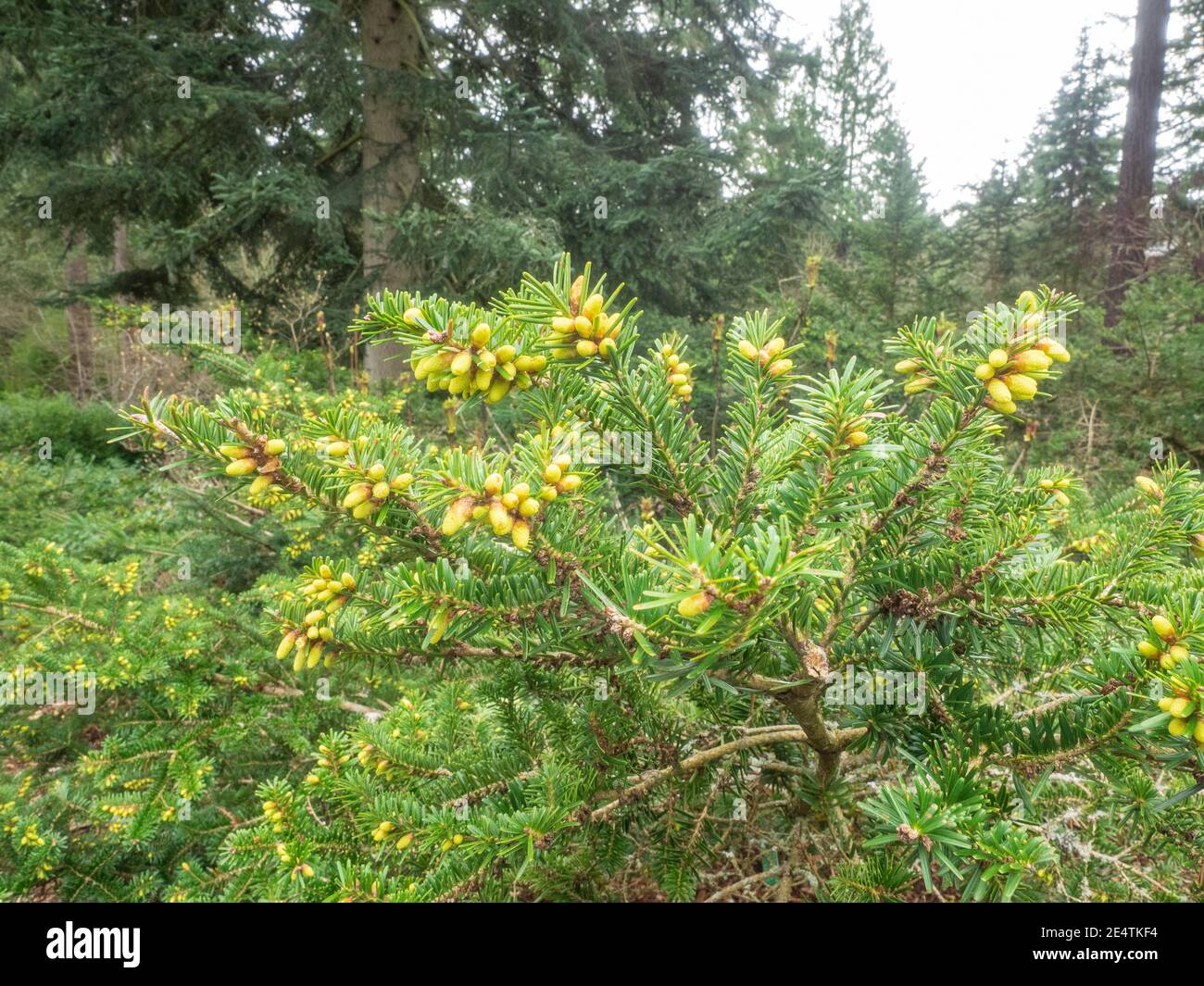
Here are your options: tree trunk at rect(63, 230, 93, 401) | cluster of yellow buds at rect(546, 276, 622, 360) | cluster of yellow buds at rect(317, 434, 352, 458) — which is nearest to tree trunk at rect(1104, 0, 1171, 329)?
cluster of yellow buds at rect(546, 276, 622, 360)

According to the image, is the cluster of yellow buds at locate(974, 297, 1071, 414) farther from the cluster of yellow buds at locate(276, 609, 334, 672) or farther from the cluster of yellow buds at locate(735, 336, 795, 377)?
the cluster of yellow buds at locate(276, 609, 334, 672)

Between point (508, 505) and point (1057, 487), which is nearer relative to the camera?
point (508, 505)

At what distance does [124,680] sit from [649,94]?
25.2 feet

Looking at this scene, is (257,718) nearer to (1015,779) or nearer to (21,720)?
(21,720)

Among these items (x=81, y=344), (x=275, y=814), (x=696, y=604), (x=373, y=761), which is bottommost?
(x=275, y=814)

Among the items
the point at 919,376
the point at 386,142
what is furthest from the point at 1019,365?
the point at 386,142

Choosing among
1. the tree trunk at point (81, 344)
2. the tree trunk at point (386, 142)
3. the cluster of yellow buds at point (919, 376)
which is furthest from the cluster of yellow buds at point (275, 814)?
the tree trunk at point (81, 344)

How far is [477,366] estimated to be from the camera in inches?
28.3

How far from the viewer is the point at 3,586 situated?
2.04m

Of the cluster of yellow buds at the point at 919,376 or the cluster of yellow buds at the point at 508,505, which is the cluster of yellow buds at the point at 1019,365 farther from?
the cluster of yellow buds at the point at 508,505

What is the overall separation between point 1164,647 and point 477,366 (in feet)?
A: 2.62

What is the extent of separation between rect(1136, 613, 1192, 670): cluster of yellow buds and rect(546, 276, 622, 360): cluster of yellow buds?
66 centimetres

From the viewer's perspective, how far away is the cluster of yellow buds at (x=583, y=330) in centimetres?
76

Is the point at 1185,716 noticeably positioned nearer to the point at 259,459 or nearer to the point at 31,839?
the point at 259,459
